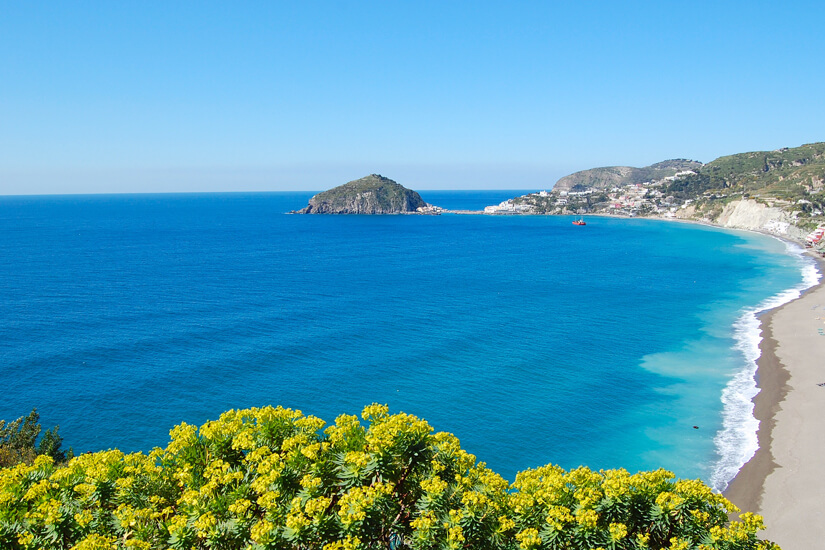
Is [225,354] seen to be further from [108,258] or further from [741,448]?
[108,258]

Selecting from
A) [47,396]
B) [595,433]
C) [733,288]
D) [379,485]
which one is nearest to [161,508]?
[379,485]

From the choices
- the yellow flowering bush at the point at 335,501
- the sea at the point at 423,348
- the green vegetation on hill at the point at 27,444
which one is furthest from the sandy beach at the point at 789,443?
the green vegetation on hill at the point at 27,444

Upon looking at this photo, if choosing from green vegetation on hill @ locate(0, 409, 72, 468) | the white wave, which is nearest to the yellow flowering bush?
green vegetation on hill @ locate(0, 409, 72, 468)

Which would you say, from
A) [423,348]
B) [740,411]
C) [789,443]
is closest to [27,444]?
[423,348]

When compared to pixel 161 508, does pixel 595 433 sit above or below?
below

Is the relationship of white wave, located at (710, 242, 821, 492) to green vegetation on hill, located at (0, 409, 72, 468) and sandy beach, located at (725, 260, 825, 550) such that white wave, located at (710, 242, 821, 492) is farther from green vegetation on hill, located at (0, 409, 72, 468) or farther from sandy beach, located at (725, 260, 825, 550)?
green vegetation on hill, located at (0, 409, 72, 468)

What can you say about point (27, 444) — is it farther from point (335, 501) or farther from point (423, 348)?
point (423, 348)
